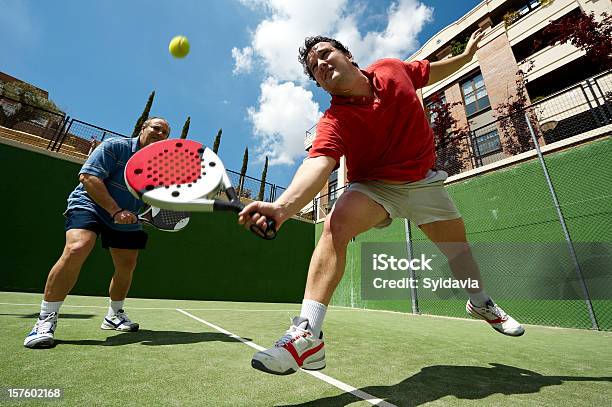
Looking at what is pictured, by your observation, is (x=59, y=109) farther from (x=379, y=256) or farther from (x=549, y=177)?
(x=549, y=177)

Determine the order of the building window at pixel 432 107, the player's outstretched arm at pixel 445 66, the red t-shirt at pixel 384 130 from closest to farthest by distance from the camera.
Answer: the red t-shirt at pixel 384 130 < the player's outstretched arm at pixel 445 66 < the building window at pixel 432 107

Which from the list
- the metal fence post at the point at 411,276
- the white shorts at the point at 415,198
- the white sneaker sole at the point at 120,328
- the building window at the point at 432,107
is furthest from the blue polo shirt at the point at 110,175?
the building window at the point at 432,107

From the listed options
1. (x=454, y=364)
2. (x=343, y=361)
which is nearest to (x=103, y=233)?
(x=343, y=361)

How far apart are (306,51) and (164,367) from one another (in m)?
2.12

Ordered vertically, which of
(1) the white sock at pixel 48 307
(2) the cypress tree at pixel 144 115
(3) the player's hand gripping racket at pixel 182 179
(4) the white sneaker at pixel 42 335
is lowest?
(4) the white sneaker at pixel 42 335

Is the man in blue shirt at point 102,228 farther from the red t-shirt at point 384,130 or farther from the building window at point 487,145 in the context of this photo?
the building window at point 487,145

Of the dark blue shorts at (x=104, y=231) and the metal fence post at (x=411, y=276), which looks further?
the metal fence post at (x=411, y=276)

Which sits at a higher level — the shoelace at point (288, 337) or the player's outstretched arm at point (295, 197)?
the player's outstretched arm at point (295, 197)

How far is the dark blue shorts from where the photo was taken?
2.49 meters

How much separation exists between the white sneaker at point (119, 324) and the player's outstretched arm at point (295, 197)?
2407 mm

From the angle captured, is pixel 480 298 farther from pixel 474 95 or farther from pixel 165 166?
pixel 474 95

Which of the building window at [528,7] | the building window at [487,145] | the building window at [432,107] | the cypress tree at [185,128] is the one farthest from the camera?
the cypress tree at [185,128]

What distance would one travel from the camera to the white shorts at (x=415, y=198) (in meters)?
1.92

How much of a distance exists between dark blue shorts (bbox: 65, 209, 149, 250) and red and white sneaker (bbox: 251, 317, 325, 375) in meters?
2.03
